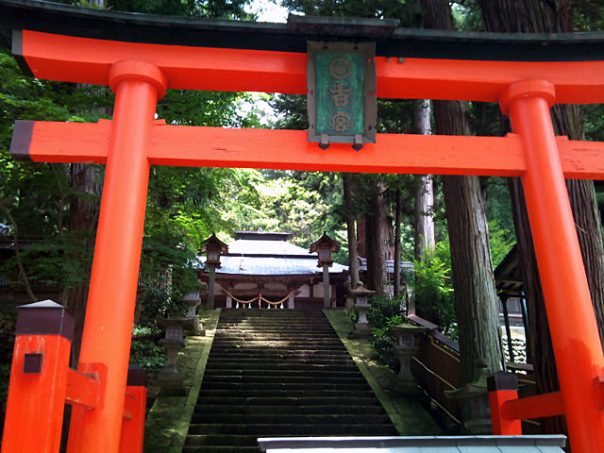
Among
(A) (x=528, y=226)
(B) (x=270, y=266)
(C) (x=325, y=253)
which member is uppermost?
(B) (x=270, y=266)

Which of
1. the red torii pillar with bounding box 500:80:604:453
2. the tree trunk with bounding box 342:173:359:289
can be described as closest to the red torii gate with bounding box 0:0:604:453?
the red torii pillar with bounding box 500:80:604:453

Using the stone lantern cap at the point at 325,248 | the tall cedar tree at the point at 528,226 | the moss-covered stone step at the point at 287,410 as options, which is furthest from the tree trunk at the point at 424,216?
the tall cedar tree at the point at 528,226

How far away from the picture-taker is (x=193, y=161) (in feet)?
11.8

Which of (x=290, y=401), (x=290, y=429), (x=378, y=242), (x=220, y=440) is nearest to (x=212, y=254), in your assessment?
(x=378, y=242)

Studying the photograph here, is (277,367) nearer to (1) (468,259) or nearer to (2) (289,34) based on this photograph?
(1) (468,259)

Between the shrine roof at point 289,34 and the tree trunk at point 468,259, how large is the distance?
125 inches

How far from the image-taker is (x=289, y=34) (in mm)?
3715

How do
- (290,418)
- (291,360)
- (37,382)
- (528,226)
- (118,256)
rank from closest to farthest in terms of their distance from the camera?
(37,382), (118,256), (528,226), (290,418), (291,360)

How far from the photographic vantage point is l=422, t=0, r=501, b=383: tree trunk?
253 inches

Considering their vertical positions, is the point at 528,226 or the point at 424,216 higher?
the point at 424,216

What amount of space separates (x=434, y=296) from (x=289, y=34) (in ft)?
32.4

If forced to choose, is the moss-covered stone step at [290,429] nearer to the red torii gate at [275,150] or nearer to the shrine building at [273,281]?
the red torii gate at [275,150]

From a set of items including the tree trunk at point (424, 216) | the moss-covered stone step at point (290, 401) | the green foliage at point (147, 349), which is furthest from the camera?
the tree trunk at point (424, 216)

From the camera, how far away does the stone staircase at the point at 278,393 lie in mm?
7676
